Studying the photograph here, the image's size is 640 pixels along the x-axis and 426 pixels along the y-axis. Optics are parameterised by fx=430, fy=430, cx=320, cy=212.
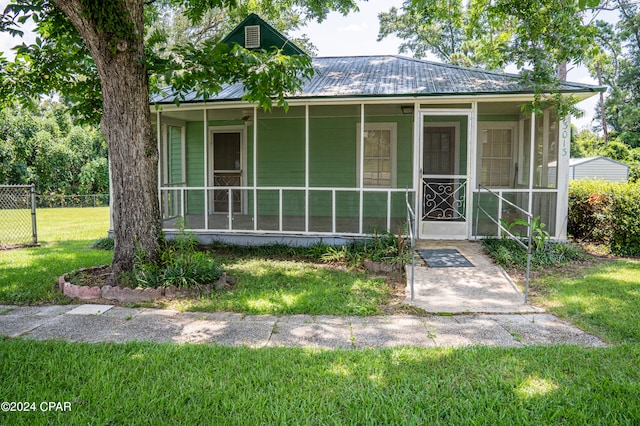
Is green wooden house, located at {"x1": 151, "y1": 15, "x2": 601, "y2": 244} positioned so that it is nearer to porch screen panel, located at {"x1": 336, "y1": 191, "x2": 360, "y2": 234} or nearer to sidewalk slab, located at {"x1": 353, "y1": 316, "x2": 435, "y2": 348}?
porch screen panel, located at {"x1": 336, "y1": 191, "x2": 360, "y2": 234}

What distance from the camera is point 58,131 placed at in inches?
927

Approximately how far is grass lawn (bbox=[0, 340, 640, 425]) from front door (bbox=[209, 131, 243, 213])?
7.27m

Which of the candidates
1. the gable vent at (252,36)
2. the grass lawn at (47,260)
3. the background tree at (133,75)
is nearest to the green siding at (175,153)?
the grass lawn at (47,260)

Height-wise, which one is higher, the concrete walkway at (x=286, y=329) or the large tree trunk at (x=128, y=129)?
the large tree trunk at (x=128, y=129)

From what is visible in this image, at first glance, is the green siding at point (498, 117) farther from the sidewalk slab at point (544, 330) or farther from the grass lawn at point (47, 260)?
the grass lawn at point (47, 260)

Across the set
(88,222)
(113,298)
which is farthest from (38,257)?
(88,222)

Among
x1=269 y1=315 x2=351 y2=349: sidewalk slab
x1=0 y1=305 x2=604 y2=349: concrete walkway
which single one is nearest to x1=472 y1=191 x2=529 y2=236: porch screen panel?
x1=0 y1=305 x2=604 y2=349: concrete walkway

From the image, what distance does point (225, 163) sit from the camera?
10.9 metres

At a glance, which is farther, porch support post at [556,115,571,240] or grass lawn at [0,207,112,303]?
porch support post at [556,115,571,240]

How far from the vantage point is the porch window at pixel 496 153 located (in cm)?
991

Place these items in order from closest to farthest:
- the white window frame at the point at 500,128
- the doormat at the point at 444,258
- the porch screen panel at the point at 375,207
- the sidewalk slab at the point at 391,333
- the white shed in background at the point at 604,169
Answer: the sidewalk slab at the point at 391,333
the doormat at the point at 444,258
the porch screen panel at the point at 375,207
the white window frame at the point at 500,128
the white shed in background at the point at 604,169

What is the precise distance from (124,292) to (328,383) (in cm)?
338

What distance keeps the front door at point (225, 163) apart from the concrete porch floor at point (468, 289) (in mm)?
5507

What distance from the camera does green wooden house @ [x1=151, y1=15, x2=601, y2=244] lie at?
782 cm
